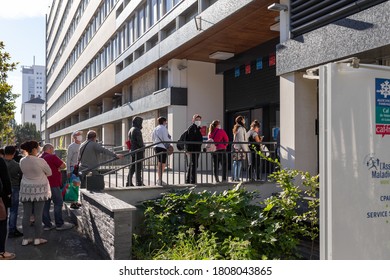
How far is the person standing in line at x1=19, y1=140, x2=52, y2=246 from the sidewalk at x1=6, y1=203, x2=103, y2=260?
24 cm

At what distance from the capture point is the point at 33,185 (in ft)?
21.8

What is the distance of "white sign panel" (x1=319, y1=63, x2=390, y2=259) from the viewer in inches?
118

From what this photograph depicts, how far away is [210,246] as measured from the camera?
213 inches

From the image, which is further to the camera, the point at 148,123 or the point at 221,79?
the point at 148,123

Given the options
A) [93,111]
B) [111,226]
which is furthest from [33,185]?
[93,111]

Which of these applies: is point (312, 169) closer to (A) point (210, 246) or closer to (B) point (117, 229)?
(A) point (210, 246)

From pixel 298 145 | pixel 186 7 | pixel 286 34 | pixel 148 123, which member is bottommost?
pixel 298 145

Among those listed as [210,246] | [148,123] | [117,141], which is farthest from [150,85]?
[210,246]

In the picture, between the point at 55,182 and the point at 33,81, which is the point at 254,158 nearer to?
the point at 55,182

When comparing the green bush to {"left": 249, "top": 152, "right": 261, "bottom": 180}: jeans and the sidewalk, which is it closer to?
the sidewalk

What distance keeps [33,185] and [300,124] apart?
19.2ft

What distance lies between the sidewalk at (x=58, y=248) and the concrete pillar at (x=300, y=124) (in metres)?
4.85

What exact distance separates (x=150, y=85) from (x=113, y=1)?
30.0 ft
